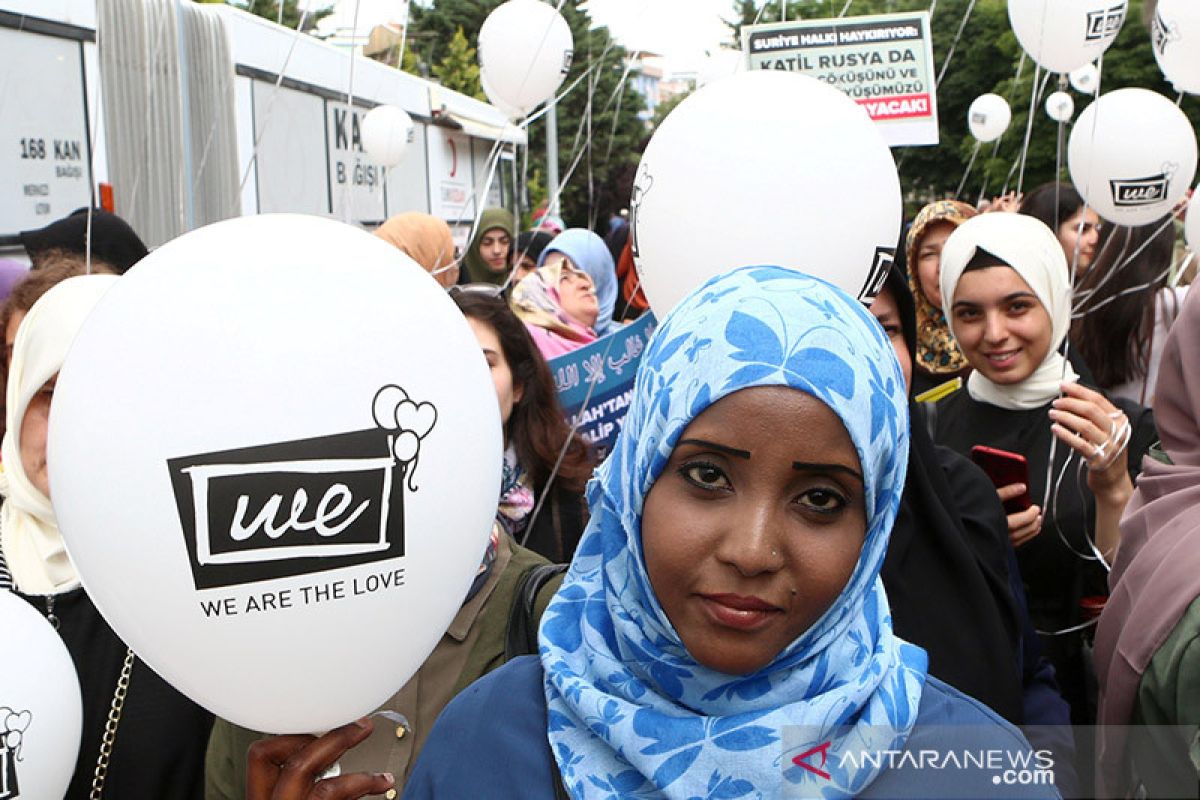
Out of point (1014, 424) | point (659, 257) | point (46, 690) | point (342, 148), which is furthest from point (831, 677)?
point (342, 148)

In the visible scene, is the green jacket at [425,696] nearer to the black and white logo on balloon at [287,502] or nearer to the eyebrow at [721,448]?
the black and white logo on balloon at [287,502]

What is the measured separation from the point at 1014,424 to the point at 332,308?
2.50 m

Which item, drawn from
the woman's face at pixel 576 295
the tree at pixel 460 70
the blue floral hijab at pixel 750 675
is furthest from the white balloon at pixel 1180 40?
the tree at pixel 460 70

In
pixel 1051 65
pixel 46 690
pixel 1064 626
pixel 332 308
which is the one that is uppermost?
pixel 1051 65

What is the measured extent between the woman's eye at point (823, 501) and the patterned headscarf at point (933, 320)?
354 cm

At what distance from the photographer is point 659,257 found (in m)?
2.55

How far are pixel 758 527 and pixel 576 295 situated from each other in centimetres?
436

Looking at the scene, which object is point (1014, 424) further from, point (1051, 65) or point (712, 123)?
point (1051, 65)

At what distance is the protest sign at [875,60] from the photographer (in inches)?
202

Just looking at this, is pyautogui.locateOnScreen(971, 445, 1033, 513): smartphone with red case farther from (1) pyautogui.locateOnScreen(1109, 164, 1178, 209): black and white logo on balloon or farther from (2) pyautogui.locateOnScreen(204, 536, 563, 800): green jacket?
(1) pyautogui.locateOnScreen(1109, 164, 1178, 209): black and white logo on balloon

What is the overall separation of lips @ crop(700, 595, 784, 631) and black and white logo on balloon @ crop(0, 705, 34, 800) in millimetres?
1080

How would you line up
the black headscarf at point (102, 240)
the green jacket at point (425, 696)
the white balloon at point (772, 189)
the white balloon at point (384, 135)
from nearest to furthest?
the green jacket at point (425, 696) → the white balloon at point (772, 189) → the black headscarf at point (102, 240) → the white balloon at point (384, 135)

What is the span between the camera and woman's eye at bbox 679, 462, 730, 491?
1.37m

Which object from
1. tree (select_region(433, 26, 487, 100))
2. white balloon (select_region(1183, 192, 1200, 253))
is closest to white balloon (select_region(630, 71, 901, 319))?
white balloon (select_region(1183, 192, 1200, 253))
